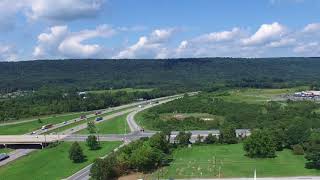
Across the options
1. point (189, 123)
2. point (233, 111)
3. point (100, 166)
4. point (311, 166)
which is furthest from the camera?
point (233, 111)

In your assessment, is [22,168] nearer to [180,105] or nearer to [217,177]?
[217,177]

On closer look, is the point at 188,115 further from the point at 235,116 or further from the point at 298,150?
the point at 298,150

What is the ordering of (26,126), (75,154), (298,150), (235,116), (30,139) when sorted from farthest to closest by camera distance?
(26,126) → (235,116) → (30,139) → (75,154) → (298,150)

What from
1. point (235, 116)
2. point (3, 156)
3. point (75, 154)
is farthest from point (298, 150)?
point (3, 156)

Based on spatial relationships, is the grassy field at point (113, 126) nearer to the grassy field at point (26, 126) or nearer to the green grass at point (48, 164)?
the green grass at point (48, 164)

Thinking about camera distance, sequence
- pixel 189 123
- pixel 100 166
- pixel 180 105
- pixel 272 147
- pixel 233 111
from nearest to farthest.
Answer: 1. pixel 100 166
2. pixel 272 147
3. pixel 189 123
4. pixel 233 111
5. pixel 180 105

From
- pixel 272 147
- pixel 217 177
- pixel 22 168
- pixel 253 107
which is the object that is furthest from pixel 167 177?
pixel 253 107

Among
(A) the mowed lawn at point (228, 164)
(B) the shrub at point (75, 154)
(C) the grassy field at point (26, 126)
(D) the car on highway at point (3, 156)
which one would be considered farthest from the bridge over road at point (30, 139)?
(A) the mowed lawn at point (228, 164)
